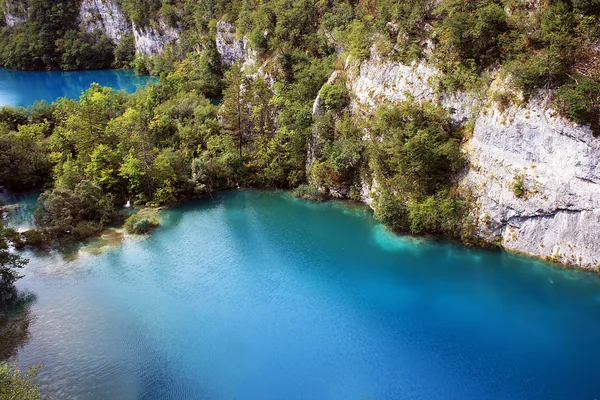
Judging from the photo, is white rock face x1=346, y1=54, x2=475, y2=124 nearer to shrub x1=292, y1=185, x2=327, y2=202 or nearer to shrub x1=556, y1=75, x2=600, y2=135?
shrub x1=556, y1=75, x2=600, y2=135

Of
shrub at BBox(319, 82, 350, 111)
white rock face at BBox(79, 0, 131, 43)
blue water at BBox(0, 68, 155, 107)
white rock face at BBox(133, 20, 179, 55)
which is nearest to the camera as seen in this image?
shrub at BBox(319, 82, 350, 111)

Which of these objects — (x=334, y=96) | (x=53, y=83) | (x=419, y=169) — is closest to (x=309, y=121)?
(x=334, y=96)

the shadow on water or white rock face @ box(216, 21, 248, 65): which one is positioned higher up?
white rock face @ box(216, 21, 248, 65)

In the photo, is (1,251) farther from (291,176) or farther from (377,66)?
(377,66)

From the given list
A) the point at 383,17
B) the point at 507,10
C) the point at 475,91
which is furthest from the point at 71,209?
the point at 507,10

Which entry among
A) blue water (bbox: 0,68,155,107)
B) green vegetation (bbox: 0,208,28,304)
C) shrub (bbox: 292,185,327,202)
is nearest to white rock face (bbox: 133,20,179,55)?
blue water (bbox: 0,68,155,107)

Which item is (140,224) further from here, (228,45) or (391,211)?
(228,45)

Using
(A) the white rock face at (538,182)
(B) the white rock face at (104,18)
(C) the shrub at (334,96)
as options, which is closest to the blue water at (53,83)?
(B) the white rock face at (104,18)
